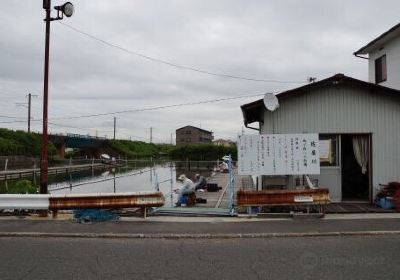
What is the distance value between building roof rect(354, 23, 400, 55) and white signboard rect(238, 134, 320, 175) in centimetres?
852

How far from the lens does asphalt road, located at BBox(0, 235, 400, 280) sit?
6496 millimetres

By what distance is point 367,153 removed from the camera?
555 inches

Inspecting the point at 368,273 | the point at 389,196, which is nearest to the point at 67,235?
the point at 368,273

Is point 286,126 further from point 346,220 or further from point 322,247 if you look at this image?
point 322,247

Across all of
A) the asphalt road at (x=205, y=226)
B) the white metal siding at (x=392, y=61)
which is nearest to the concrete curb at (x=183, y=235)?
the asphalt road at (x=205, y=226)

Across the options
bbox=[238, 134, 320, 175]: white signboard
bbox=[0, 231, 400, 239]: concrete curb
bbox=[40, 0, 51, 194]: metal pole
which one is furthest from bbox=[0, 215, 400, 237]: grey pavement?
bbox=[238, 134, 320, 175]: white signboard

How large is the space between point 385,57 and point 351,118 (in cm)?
845

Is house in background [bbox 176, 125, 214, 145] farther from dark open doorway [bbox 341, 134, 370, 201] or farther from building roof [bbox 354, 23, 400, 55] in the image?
dark open doorway [bbox 341, 134, 370, 201]

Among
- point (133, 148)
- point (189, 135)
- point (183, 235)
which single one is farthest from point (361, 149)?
point (189, 135)

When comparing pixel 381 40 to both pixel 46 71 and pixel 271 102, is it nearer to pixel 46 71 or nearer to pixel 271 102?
pixel 271 102

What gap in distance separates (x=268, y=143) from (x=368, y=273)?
6.74 meters

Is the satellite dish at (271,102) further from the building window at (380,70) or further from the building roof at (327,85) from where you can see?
the building window at (380,70)

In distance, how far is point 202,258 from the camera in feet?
24.8

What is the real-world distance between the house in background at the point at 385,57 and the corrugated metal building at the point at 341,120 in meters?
5.76
